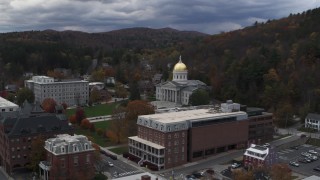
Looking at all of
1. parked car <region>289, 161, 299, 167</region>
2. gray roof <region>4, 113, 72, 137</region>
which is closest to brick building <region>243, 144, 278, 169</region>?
parked car <region>289, 161, 299, 167</region>

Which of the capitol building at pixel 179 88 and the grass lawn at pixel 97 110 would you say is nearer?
the grass lawn at pixel 97 110

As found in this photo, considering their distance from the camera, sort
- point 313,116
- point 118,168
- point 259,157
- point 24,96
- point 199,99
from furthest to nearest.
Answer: point 24,96
point 199,99
point 313,116
point 118,168
point 259,157

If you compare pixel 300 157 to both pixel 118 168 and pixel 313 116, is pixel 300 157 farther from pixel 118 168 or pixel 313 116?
pixel 118 168

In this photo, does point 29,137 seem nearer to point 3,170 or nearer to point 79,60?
point 3,170

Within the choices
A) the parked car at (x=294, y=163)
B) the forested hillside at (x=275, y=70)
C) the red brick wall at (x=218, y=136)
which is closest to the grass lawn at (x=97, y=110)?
the forested hillside at (x=275, y=70)

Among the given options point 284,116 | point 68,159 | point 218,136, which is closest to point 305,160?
point 218,136

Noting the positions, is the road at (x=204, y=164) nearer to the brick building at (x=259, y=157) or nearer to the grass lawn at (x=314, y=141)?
the brick building at (x=259, y=157)
